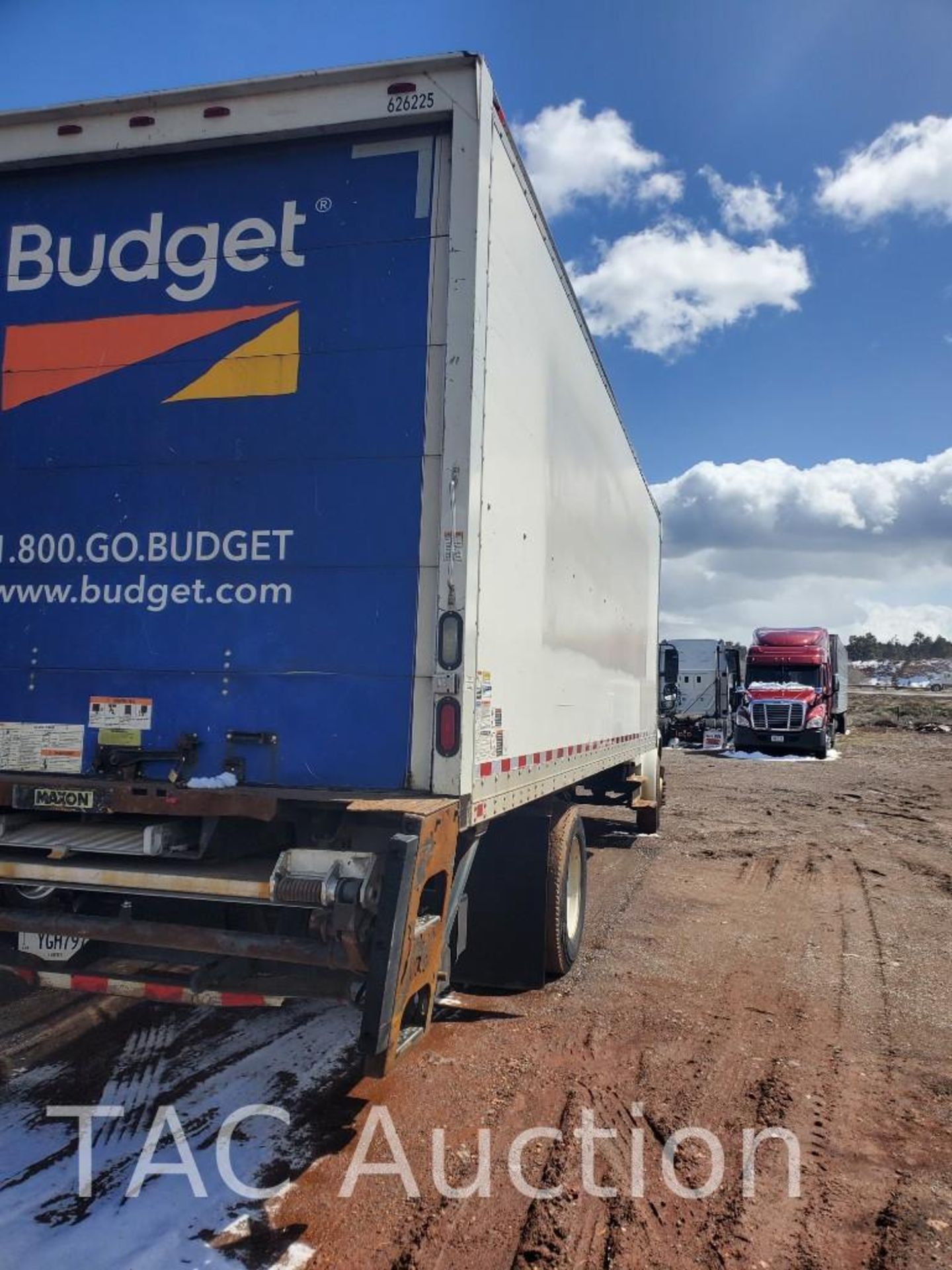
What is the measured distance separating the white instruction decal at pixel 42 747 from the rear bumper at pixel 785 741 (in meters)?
26.0

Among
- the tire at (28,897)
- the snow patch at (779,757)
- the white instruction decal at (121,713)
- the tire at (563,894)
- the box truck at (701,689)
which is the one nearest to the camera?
the white instruction decal at (121,713)

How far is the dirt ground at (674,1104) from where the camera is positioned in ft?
10.5

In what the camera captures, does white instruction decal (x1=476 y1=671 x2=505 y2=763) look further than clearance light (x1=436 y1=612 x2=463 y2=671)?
Yes

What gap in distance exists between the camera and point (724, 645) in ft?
100.0

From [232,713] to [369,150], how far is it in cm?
257

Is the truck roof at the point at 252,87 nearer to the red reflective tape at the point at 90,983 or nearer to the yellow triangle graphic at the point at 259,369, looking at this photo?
the yellow triangle graphic at the point at 259,369

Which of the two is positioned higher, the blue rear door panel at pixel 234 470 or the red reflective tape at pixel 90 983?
the blue rear door panel at pixel 234 470

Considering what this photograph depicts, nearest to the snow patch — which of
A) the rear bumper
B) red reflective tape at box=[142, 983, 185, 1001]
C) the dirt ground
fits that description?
the rear bumper

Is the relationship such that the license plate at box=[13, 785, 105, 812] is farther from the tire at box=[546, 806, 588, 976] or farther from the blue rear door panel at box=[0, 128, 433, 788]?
the tire at box=[546, 806, 588, 976]

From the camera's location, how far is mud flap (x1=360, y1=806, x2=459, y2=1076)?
327 centimetres

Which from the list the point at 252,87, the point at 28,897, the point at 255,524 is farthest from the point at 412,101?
the point at 28,897

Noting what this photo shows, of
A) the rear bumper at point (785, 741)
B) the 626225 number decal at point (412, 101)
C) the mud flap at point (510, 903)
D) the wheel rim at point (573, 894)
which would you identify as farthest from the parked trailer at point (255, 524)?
the rear bumper at point (785, 741)

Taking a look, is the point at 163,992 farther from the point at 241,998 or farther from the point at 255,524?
the point at 255,524

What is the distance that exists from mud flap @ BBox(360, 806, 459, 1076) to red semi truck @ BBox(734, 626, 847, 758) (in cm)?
2574
